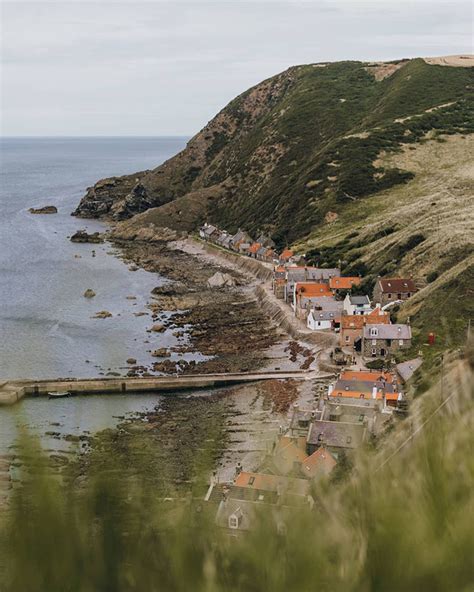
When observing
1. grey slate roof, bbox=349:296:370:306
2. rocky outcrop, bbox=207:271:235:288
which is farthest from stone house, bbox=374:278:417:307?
rocky outcrop, bbox=207:271:235:288

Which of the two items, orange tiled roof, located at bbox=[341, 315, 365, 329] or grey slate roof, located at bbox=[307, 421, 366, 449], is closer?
grey slate roof, located at bbox=[307, 421, 366, 449]

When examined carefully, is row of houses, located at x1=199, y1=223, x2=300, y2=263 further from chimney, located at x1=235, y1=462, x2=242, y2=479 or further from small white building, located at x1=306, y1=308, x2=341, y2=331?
chimney, located at x1=235, y1=462, x2=242, y2=479

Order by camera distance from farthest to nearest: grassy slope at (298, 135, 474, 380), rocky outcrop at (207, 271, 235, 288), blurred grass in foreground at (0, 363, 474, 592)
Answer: rocky outcrop at (207, 271, 235, 288), grassy slope at (298, 135, 474, 380), blurred grass in foreground at (0, 363, 474, 592)

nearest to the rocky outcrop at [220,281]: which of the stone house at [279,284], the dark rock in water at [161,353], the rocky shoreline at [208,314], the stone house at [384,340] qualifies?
the rocky shoreline at [208,314]

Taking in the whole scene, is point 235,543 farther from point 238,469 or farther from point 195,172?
point 195,172

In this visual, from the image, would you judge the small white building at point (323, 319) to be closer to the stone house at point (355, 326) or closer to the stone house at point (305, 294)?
the stone house at point (305, 294)

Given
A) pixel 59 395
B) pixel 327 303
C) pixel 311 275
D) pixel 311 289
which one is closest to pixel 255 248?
pixel 311 275
